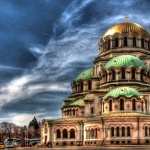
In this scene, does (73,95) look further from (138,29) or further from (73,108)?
(138,29)

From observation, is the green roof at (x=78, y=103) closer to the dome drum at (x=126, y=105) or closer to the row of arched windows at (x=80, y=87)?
the row of arched windows at (x=80, y=87)

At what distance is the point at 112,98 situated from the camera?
8700 cm

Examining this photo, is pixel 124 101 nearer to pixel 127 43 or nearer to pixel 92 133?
pixel 92 133

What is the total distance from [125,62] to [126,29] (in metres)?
11.2

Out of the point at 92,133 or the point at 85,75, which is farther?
the point at 85,75

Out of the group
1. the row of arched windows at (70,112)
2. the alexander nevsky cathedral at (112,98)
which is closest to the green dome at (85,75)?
the alexander nevsky cathedral at (112,98)

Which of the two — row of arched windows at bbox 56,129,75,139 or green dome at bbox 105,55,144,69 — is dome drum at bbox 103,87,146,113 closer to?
green dome at bbox 105,55,144,69

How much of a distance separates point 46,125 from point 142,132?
20511 millimetres

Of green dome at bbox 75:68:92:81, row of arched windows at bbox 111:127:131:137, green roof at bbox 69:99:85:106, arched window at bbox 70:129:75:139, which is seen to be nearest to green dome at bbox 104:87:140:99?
row of arched windows at bbox 111:127:131:137

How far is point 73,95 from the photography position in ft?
348

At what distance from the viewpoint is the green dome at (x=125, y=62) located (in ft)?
305

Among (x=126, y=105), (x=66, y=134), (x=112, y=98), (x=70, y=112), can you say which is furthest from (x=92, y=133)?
(x=70, y=112)

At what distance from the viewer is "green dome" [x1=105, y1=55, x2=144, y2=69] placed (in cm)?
9300

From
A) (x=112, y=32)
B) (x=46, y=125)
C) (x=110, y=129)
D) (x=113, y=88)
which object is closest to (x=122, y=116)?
(x=110, y=129)
